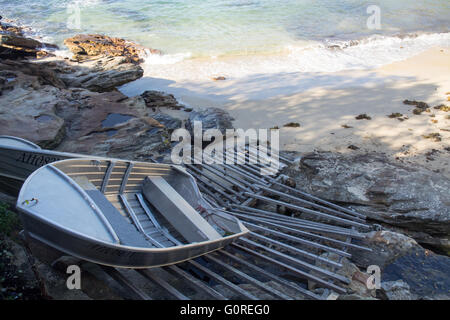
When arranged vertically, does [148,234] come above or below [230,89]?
below

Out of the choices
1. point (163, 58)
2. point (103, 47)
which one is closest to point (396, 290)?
point (163, 58)

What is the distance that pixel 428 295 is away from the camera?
608 cm

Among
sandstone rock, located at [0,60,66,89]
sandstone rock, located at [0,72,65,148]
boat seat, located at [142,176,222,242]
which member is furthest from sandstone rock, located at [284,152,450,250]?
sandstone rock, located at [0,60,66,89]

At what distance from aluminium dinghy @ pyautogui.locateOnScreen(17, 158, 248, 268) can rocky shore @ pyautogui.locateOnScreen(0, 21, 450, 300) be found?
0.79 metres

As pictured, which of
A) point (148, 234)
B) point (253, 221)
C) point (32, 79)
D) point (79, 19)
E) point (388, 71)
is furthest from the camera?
point (79, 19)

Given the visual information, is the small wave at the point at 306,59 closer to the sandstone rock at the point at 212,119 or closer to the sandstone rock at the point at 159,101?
the sandstone rock at the point at 159,101

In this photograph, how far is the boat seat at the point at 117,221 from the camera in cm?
583

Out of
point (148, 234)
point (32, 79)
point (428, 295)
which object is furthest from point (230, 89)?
point (428, 295)

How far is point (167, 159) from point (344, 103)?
795 centimetres

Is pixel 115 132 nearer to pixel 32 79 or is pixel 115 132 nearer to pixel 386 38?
pixel 32 79

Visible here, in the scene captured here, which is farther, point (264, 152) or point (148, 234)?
point (264, 152)
